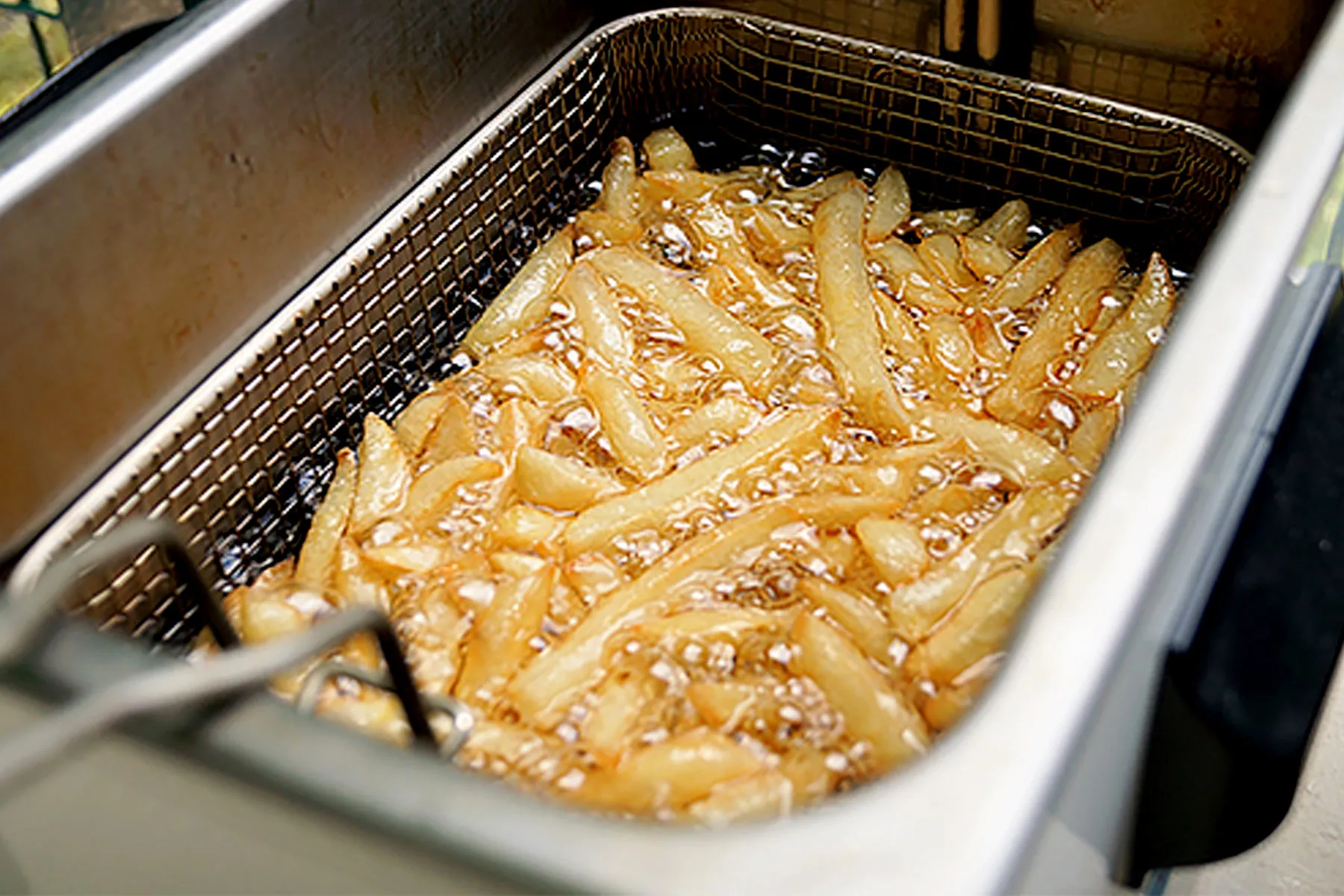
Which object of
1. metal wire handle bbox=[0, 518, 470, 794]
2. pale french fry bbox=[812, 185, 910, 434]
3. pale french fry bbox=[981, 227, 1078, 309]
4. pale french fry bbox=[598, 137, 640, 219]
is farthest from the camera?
pale french fry bbox=[598, 137, 640, 219]

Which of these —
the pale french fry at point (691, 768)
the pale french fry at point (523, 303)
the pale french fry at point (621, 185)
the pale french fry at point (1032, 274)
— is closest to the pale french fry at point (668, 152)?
the pale french fry at point (621, 185)

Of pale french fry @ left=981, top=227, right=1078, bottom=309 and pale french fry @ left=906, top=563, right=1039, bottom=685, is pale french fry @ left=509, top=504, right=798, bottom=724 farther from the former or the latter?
pale french fry @ left=981, top=227, right=1078, bottom=309

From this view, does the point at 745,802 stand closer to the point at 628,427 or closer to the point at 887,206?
the point at 628,427

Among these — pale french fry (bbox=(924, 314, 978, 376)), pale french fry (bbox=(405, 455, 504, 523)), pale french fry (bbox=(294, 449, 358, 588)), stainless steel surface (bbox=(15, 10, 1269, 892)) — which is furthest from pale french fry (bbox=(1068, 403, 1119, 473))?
pale french fry (bbox=(294, 449, 358, 588))

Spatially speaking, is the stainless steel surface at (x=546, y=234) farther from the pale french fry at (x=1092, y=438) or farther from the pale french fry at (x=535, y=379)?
the pale french fry at (x=1092, y=438)

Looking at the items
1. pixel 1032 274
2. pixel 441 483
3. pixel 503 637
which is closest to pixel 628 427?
pixel 441 483

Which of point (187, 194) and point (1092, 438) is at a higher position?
point (187, 194)
